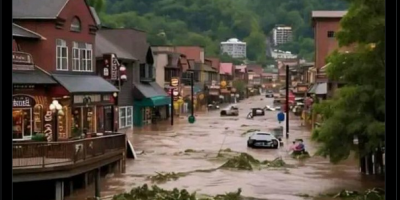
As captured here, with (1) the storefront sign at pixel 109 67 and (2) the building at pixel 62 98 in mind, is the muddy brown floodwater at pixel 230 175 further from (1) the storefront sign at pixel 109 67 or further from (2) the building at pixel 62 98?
(1) the storefront sign at pixel 109 67

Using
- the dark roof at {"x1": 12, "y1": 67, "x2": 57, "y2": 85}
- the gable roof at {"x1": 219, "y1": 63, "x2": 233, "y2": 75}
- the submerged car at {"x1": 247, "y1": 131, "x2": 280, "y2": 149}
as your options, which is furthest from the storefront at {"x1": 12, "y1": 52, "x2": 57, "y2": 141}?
the gable roof at {"x1": 219, "y1": 63, "x2": 233, "y2": 75}

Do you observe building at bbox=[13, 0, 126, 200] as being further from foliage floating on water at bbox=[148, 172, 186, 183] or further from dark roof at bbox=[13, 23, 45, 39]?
foliage floating on water at bbox=[148, 172, 186, 183]

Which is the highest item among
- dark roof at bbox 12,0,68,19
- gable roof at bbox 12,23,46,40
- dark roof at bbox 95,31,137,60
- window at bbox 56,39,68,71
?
dark roof at bbox 12,0,68,19

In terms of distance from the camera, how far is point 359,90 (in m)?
11.5

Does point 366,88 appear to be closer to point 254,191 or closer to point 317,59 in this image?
point 254,191

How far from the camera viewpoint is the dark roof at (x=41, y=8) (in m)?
17.1

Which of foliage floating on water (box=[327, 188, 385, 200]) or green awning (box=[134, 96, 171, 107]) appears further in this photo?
green awning (box=[134, 96, 171, 107])

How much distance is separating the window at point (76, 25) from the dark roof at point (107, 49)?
3.49m

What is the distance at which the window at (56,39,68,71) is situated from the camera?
17.7 meters

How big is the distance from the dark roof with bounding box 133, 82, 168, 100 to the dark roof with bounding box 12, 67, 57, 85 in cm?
1092

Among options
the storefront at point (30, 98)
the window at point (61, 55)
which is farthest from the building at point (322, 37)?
the storefront at point (30, 98)

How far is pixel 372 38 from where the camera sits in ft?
36.5
